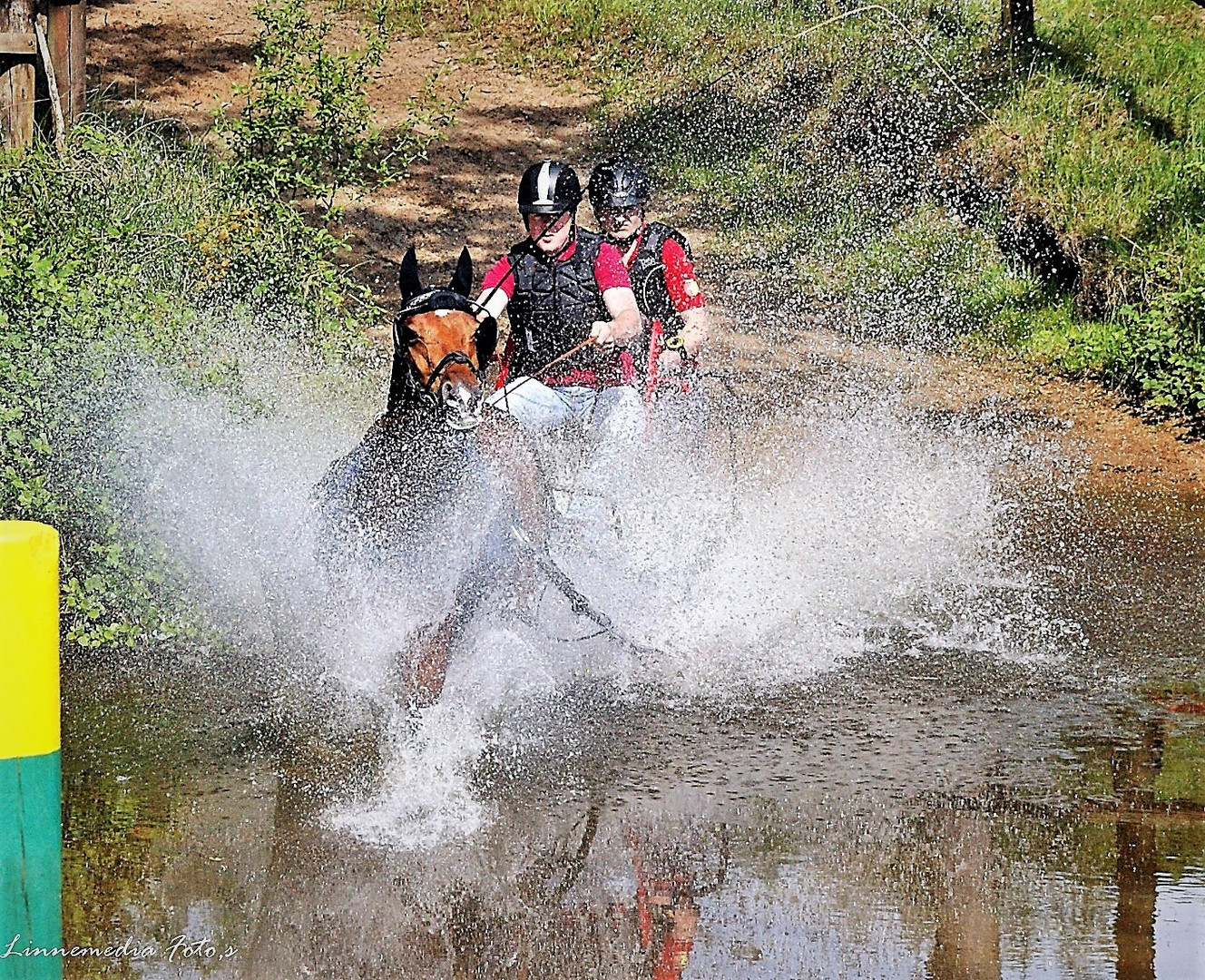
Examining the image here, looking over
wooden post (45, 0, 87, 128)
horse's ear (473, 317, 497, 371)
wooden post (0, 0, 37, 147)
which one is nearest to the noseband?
horse's ear (473, 317, 497, 371)

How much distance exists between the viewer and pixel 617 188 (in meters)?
6.91

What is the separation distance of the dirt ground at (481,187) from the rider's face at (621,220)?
11.6 ft

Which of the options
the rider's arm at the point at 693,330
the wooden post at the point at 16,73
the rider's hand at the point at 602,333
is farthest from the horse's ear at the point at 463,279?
the wooden post at the point at 16,73

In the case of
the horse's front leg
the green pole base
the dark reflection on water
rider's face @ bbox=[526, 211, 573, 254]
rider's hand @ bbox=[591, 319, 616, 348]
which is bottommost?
the dark reflection on water

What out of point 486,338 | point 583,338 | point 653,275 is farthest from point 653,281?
point 486,338

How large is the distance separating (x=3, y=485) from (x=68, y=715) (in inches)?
34.9

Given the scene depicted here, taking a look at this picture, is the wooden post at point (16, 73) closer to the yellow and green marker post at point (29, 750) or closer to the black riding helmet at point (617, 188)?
the black riding helmet at point (617, 188)

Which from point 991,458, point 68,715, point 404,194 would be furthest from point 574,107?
point 68,715

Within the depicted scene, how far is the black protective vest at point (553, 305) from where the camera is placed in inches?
250

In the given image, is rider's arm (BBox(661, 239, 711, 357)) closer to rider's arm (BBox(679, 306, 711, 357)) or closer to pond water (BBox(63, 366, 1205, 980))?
rider's arm (BBox(679, 306, 711, 357))

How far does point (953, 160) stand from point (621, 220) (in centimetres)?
686

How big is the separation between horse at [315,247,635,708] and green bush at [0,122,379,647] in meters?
0.92

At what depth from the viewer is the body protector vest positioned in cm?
716

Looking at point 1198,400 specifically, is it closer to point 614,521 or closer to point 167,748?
point 614,521
